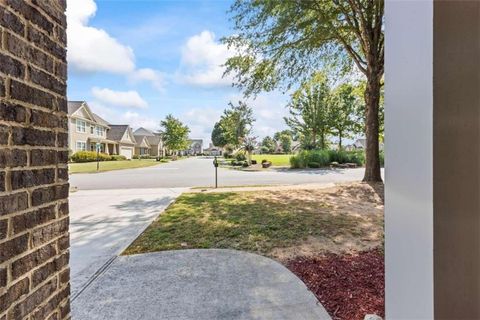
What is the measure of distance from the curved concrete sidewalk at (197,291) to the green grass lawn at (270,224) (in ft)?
2.18

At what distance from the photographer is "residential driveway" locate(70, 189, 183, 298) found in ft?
13.3

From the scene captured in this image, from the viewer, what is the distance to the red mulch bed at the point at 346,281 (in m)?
2.90

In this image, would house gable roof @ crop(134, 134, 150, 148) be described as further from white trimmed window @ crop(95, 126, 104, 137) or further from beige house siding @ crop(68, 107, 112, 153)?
white trimmed window @ crop(95, 126, 104, 137)

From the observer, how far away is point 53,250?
1.72 m

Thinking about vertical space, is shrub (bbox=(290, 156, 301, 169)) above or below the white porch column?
below

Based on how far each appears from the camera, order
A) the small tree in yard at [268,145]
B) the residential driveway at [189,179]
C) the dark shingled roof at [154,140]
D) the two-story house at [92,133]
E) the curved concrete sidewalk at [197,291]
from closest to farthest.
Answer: the curved concrete sidewalk at [197,291]
the residential driveway at [189,179]
the two-story house at [92,133]
the dark shingled roof at [154,140]
the small tree in yard at [268,145]

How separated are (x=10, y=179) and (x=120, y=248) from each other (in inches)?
149

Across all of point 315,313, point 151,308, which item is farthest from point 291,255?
point 151,308

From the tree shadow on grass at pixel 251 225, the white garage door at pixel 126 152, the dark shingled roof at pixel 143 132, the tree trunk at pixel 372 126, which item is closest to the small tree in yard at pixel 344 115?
the tree trunk at pixel 372 126

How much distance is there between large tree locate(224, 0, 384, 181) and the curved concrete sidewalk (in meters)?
7.55

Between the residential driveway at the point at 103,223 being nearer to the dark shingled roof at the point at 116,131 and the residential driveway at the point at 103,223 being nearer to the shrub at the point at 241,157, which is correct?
the shrub at the point at 241,157

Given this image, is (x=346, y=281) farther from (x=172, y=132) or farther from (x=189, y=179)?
(x=172, y=132)

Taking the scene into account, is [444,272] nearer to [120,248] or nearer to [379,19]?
[120,248]

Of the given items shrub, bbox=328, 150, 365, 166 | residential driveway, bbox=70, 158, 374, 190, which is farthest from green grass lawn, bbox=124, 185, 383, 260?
shrub, bbox=328, 150, 365, 166
